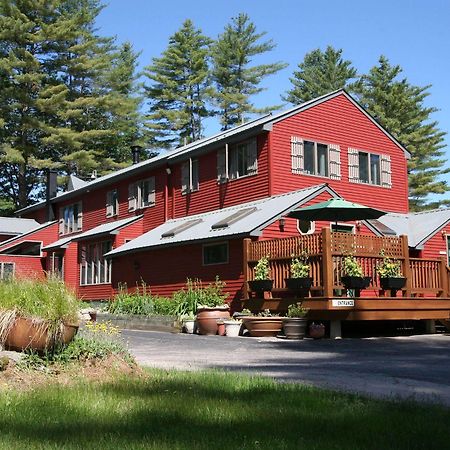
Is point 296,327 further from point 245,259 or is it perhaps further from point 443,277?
point 443,277

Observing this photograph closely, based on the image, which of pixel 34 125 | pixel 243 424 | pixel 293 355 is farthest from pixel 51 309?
pixel 34 125

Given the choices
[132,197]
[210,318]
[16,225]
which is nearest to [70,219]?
[16,225]

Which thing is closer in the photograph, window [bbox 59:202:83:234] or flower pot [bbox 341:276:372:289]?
flower pot [bbox 341:276:372:289]

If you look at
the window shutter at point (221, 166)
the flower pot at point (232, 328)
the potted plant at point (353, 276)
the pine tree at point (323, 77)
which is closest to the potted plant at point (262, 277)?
the flower pot at point (232, 328)

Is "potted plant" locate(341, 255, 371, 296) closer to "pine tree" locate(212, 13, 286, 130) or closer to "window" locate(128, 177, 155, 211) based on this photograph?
"window" locate(128, 177, 155, 211)

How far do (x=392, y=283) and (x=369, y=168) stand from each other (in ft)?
33.9

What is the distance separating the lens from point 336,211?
16828 mm

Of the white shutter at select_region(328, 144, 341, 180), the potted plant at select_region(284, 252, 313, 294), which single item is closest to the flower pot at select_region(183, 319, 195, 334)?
the potted plant at select_region(284, 252, 313, 294)

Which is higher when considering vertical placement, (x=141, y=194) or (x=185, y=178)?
(x=185, y=178)

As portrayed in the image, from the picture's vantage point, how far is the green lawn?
4.37 meters

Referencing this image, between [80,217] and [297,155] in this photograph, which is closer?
[297,155]

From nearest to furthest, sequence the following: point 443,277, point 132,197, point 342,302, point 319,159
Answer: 1. point 342,302
2. point 443,277
3. point 319,159
4. point 132,197

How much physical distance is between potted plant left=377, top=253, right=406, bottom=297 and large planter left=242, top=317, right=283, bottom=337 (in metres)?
2.86

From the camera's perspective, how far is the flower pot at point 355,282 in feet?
49.8
